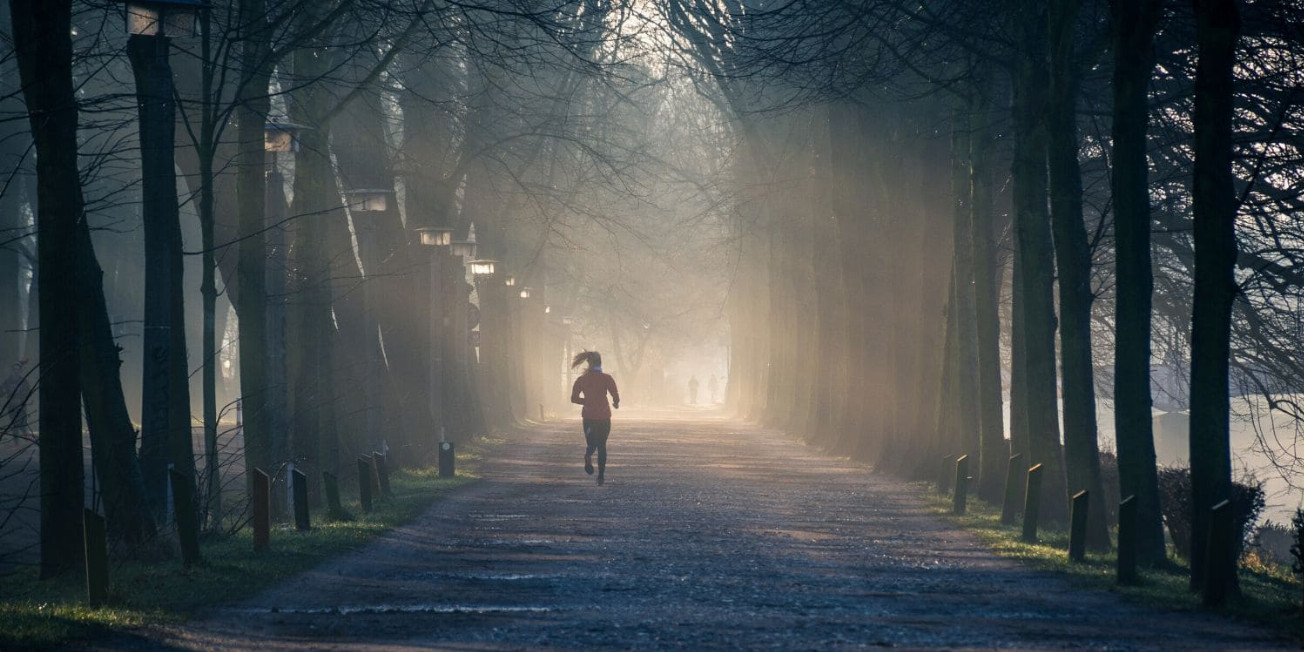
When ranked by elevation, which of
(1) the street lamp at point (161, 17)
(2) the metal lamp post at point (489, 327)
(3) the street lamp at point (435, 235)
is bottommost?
(2) the metal lamp post at point (489, 327)

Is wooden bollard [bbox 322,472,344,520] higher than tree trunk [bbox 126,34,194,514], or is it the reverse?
tree trunk [bbox 126,34,194,514]

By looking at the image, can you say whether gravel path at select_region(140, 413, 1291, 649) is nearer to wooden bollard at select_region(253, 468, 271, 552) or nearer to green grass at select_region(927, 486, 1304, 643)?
green grass at select_region(927, 486, 1304, 643)

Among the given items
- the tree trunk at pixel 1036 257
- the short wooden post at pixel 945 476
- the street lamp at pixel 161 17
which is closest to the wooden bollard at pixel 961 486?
the tree trunk at pixel 1036 257

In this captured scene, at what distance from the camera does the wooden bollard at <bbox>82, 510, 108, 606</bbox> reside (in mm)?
9648

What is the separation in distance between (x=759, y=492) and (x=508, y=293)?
83.6ft

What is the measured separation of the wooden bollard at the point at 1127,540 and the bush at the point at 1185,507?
236 centimetres

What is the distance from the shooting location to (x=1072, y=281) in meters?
14.4

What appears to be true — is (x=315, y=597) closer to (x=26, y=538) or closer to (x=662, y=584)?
(x=662, y=584)

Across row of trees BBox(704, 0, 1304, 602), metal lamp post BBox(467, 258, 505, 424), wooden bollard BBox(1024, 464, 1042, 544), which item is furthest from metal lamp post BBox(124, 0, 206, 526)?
metal lamp post BBox(467, 258, 505, 424)

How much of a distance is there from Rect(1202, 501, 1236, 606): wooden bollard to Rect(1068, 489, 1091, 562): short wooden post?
2.81m

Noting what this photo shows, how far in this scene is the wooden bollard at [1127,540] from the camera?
447 inches

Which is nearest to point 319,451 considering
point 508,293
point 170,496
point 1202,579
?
point 170,496

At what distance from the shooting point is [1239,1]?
1432cm

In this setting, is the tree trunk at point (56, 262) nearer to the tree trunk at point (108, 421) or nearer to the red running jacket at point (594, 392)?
the tree trunk at point (108, 421)
